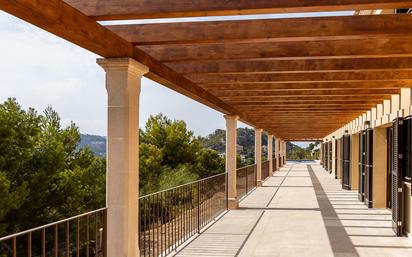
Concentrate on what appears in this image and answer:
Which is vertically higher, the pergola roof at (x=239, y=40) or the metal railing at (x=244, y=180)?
the pergola roof at (x=239, y=40)

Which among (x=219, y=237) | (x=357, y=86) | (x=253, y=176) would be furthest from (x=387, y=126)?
Result: (x=253, y=176)

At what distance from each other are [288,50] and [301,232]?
366cm

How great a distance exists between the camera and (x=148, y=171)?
1176 inches

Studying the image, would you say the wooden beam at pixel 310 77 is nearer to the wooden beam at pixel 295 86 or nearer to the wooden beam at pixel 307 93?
the wooden beam at pixel 295 86

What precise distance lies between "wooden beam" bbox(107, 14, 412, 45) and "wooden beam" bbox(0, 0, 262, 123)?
0.83ft

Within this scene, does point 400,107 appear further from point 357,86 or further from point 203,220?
point 203,220

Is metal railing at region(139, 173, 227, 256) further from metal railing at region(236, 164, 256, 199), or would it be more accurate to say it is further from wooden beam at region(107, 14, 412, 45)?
wooden beam at region(107, 14, 412, 45)

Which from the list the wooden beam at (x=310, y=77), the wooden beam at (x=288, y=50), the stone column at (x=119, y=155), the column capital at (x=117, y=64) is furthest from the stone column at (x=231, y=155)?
the column capital at (x=117, y=64)

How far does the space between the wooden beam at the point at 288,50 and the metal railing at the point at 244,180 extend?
24.7 feet

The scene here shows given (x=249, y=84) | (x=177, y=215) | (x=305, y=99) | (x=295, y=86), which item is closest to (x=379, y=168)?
(x=305, y=99)

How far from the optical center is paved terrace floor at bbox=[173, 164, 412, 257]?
627cm

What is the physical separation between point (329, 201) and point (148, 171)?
19330 millimetres

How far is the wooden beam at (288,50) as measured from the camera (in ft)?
16.0

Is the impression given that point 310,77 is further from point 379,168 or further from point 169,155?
point 169,155
